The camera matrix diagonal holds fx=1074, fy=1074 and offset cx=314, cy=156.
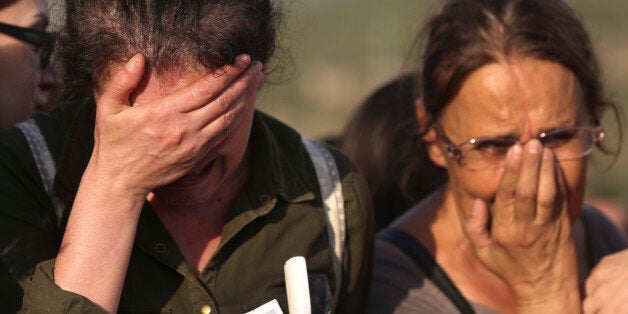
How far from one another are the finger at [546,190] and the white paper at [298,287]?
1.02 m

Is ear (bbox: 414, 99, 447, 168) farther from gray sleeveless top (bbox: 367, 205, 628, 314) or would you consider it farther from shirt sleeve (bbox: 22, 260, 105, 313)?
shirt sleeve (bbox: 22, 260, 105, 313)

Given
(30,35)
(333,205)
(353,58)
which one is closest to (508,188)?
(333,205)

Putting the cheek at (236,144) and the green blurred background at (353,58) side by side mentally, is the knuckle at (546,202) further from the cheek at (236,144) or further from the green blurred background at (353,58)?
the green blurred background at (353,58)

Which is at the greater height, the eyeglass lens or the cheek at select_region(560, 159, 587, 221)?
the eyeglass lens

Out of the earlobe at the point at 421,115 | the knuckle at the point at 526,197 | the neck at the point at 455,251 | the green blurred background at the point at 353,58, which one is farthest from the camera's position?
the green blurred background at the point at 353,58

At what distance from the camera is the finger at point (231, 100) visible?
2469 mm

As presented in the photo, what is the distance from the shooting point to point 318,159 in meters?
3.12

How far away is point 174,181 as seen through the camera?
266 centimetres

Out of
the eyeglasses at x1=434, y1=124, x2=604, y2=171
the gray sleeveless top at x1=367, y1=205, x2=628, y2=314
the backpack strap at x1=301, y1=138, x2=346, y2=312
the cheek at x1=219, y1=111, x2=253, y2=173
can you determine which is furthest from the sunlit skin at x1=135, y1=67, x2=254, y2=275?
the eyeglasses at x1=434, y1=124, x2=604, y2=171

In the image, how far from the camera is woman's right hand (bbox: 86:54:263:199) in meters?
2.44

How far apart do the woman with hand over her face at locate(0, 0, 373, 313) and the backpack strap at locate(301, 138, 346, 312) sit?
0.01 m

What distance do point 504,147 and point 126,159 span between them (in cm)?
140

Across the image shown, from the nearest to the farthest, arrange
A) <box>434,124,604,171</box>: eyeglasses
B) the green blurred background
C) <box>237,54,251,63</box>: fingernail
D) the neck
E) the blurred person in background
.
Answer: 1. <box>237,54,251,63</box>: fingernail
2. <box>434,124,604,171</box>: eyeglasses
3. the neck
4. the blurred person in background
5. the green blurred background

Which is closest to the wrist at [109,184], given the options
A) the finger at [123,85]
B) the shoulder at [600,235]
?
the finger at [123,85]
